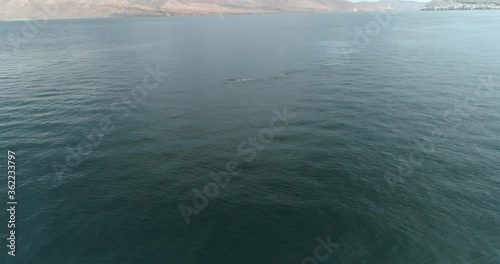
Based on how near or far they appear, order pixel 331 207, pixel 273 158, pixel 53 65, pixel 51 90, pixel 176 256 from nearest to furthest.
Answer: pixel 176 256 → pixel 331 207 → pixel 273 158 → pixel 51 90 → pixel 53 65

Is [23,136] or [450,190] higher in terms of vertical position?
[23,136]

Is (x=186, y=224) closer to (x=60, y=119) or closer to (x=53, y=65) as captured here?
(x=60, y=119)

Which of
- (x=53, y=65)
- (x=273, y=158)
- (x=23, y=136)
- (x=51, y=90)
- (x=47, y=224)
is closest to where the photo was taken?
(x=47, y=224)

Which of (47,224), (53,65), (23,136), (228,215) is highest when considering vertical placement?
(53,65)

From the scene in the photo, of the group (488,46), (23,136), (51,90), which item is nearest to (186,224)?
(23,136)

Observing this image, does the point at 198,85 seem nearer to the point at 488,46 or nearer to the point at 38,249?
the point at 38,249

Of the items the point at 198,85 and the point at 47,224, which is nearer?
the point at 47,224

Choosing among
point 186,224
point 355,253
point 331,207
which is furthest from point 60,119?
point 355,253
